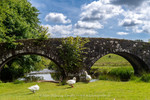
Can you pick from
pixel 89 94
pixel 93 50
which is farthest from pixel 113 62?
pixel 89 94

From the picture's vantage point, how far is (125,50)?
14656 millimetres

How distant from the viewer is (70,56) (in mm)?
12195

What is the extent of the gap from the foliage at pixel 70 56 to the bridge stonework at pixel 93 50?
441mm

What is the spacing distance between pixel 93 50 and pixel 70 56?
7.79 feet

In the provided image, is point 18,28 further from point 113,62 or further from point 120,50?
point 113,62

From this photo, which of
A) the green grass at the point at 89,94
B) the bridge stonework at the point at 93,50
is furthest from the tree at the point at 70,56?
the green grass at the point at 89,94

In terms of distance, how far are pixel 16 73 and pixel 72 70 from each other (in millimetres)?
9272

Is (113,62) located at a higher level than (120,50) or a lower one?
lower

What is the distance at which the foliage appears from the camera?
12195mm

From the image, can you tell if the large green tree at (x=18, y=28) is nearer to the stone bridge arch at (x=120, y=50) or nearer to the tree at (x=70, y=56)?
the tree at (x=70, y=56)

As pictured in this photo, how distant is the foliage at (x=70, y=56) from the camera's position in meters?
12.2

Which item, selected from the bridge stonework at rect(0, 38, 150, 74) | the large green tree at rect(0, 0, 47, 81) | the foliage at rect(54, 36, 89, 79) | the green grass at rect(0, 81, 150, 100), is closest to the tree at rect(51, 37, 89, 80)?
Result: the foliage at rect(54, 36, 89, 79)

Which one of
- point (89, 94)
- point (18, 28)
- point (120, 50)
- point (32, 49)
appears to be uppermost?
point (18, 28)

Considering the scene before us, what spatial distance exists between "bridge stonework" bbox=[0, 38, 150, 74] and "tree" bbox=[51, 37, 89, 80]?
0.45 meters
